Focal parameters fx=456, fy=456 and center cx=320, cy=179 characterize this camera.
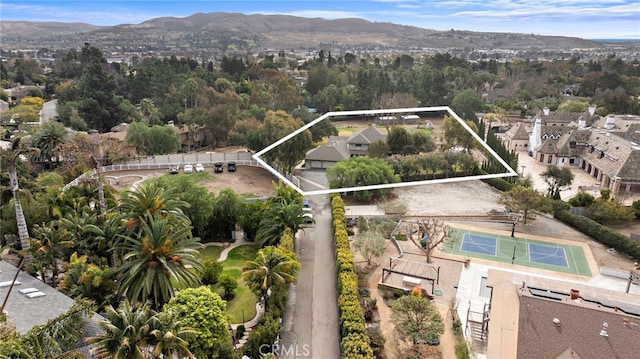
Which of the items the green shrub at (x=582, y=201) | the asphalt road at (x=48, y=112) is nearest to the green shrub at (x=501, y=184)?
the green shrub at (x=582, y=201)

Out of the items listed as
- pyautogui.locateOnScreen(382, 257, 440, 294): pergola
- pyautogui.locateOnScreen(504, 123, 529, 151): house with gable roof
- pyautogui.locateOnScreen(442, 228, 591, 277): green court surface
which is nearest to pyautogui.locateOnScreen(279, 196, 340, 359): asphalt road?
pyautogui.locateOnScreen(382, 257, 440, 294): pergola

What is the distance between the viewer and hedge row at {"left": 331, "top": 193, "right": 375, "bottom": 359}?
49.7 ft

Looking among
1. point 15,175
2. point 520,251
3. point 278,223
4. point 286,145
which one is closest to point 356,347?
point 278,223

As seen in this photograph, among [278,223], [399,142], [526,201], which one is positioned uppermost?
[399,142]

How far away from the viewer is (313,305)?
19.8 metres

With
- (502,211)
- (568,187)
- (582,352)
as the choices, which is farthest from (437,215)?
(582,352)

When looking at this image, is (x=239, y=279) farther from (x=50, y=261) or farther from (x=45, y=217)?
(x=45, y=217)

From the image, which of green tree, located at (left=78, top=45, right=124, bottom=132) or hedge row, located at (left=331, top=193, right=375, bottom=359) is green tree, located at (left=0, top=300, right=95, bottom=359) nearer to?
hedge row, located at (left=331, top=193, right=375, bottom=359)

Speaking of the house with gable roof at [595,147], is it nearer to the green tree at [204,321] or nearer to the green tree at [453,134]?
the green tree at [453,134]

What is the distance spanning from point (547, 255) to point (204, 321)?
19.0m

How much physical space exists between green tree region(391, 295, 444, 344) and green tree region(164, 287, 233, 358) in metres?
6.05

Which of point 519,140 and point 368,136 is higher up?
point 368,136

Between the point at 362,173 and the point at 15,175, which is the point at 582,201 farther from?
the point at 15,175

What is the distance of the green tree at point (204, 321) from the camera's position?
14.3m
